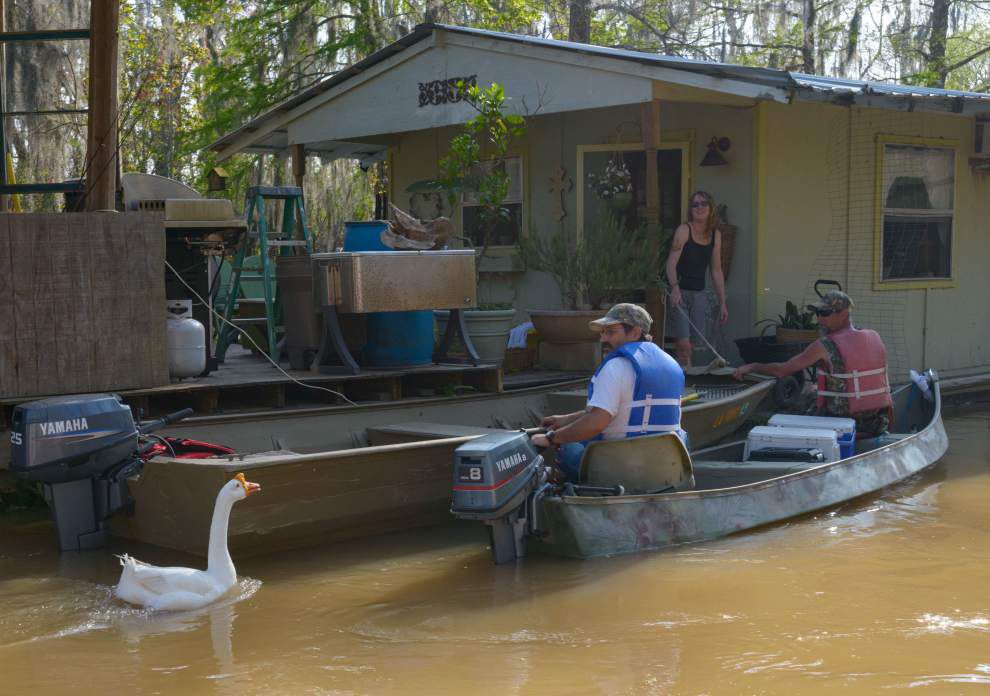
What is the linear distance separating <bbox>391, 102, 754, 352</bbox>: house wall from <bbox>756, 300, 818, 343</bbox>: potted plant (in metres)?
0.52

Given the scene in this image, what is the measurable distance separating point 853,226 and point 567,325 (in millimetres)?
3936

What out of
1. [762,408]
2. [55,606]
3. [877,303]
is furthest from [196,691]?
[877,303]

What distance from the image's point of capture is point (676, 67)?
10.8 meters

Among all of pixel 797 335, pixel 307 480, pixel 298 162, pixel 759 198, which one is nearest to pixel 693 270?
pixel 759 198

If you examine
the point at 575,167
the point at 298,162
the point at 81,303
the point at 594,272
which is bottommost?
the point at 81,303

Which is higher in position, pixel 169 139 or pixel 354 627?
pixel 169 139

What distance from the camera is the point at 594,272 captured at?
1098cm

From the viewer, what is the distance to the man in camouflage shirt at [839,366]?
30.9 feet

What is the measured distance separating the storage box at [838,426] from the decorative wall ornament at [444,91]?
552 centimetres

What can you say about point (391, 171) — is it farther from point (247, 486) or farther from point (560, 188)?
point (247, 486)

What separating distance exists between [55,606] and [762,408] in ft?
23.1

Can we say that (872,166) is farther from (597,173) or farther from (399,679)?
(399,679)

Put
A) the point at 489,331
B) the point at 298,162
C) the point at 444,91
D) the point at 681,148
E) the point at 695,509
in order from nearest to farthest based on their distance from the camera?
the point at 695,509 < the point at 489,331 < the point at 681,148 < the point at 444,91 < the point at 298,162

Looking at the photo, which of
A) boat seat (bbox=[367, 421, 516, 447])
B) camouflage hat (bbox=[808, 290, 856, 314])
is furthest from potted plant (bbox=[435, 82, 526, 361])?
camouflage hat (bbox=[808, 290, 856, 314])
